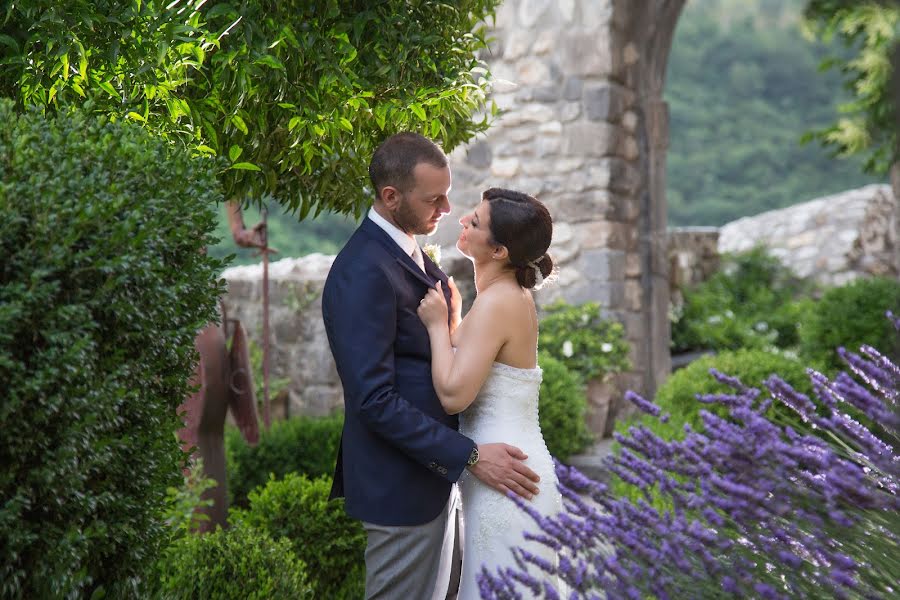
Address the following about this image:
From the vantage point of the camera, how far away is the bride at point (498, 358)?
2729 millimetres

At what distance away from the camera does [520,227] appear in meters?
2.79

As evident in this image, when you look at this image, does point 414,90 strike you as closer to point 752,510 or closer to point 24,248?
point 24,248

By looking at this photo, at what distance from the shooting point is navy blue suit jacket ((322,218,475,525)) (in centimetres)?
258

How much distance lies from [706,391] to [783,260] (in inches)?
371

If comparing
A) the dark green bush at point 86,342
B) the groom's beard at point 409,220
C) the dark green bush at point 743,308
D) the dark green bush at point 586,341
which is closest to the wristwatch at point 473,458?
the groom's beard at point 409,220

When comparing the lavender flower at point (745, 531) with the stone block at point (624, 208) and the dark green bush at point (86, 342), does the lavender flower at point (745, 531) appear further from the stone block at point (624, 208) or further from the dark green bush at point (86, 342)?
the stone block at point (624, 208)

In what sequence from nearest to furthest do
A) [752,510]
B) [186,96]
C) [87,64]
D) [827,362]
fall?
1. [752,510]
2. [87,64]
3. [186,96]
4. [827,362]

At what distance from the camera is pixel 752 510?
1.78 meters

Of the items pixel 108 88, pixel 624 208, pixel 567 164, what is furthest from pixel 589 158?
pixel 108 88

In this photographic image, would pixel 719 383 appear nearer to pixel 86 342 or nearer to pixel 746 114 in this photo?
pixel 86 342

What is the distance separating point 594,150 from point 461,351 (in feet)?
16.6

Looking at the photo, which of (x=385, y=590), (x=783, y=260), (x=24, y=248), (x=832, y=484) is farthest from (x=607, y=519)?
(x=783, y=260)

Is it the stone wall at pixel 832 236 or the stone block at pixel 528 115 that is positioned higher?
the stone block at pixel 528 115

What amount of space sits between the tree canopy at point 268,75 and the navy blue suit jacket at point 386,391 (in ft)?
1.46
